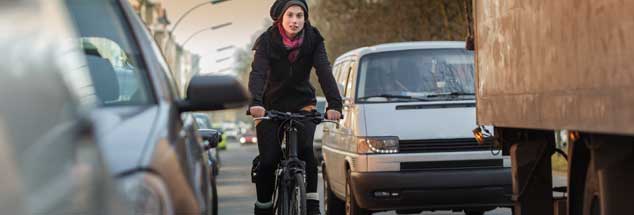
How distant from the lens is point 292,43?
930 cm

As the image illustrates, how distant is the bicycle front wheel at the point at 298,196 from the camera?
8.87 meters

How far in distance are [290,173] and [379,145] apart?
3076 millimetres

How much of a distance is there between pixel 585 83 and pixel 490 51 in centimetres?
298

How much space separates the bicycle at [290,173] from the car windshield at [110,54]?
10.7ft

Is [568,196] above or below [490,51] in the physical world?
below

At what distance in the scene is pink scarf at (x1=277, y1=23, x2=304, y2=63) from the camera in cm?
928

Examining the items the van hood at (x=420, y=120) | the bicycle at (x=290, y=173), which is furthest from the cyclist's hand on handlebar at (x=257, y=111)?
the van hood at (x=420, y=120)

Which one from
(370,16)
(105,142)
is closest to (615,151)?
(105,142)

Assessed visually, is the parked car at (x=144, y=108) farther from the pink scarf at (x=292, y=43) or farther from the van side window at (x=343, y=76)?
the van side window at (x=343, y=76)

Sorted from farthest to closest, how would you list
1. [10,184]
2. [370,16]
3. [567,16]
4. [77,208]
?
[370,16] < [567,16] < [77,208] < [10,184]

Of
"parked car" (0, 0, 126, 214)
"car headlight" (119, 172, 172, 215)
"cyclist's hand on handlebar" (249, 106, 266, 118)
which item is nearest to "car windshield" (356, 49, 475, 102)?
"cyclist's hand on handlebar" (249, 106, 266, 118)

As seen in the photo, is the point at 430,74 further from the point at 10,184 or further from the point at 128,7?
the point at 10,184

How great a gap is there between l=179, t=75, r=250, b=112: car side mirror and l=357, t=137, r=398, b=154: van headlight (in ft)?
22.2

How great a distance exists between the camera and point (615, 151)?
21.9 ft
